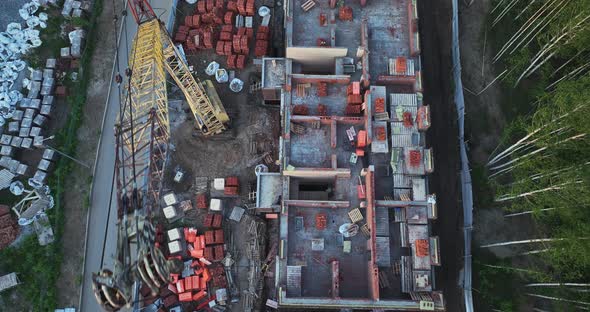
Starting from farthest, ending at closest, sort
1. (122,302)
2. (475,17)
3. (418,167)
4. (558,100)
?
(475,17) → (418,167) → (558,100) → (122,302)

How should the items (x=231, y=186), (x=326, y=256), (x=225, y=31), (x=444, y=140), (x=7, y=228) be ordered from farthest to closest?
(x=225, y=31) → (x=444, y=140) → (x=231, y=186) → (x=7, y=228) → (x=326, y=256)

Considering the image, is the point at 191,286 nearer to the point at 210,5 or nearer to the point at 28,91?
the point at 28,91

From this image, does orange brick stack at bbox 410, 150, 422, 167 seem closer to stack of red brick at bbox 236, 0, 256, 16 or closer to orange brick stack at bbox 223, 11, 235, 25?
stack of red brick at bbox 236, 0, 256, 16

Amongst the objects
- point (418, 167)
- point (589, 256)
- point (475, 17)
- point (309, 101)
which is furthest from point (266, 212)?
point (475, 17)

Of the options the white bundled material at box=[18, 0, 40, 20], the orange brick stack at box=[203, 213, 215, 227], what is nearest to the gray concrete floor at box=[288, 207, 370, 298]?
the orange brick stack at box=[203, 213, 215, 227]

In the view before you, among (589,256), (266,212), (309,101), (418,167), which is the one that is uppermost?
(309,101)

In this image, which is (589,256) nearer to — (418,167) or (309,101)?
(418,167)

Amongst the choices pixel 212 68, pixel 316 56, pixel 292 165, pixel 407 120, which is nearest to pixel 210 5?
pixel 212 68
